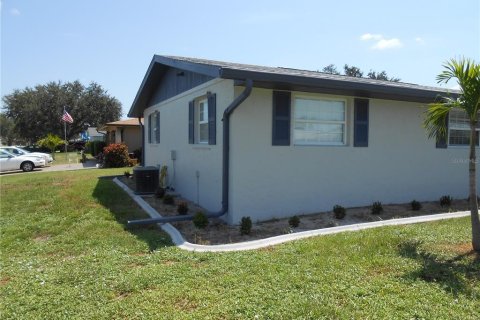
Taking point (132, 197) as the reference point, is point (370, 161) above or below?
above

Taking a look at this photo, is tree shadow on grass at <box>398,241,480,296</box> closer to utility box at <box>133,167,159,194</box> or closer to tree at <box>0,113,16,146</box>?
utility box at <box>133,167,159,194</box>

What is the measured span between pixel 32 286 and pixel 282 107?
4956 mm

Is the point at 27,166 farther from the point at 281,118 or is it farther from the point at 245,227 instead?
the point at 245,227

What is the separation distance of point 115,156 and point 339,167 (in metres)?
16.1

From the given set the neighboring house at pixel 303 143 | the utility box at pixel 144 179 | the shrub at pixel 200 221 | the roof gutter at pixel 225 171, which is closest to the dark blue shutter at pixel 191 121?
the neighboring house at pixel 303 143

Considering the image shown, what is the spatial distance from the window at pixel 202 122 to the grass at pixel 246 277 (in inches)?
132

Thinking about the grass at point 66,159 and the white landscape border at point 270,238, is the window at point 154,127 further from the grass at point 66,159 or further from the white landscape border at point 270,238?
the grass at point 66,159

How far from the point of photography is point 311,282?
3.85 meters

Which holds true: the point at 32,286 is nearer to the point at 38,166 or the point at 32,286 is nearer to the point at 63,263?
the point at 63,263

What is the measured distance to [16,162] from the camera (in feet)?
68.5

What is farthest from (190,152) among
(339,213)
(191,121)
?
(339,213)

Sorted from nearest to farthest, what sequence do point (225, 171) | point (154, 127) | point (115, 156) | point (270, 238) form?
point (270, 238) < point (225, 171) < point (154, 127) < point (115, 156)

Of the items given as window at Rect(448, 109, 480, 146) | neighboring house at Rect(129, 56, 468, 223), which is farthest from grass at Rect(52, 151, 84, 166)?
window at Rect(448, 109, 480, 146)

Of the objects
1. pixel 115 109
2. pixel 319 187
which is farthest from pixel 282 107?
pixel 115 109
